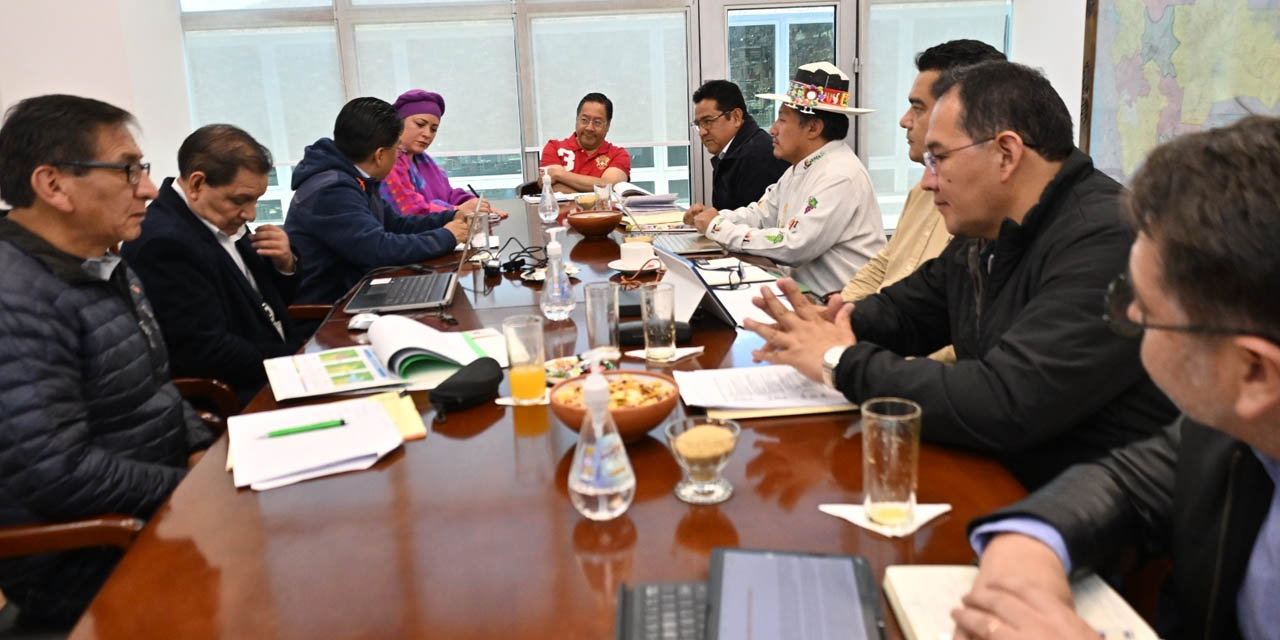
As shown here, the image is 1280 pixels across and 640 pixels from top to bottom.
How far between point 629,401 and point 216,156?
1589 millimetres

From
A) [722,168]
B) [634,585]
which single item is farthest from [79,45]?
[634,585]

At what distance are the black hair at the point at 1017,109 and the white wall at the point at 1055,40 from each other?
3.70 meters

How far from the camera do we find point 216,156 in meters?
2.32

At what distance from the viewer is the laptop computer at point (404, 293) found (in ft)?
7.57

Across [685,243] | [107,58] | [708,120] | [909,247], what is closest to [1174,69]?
[909,247]

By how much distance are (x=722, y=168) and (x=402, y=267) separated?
219 centimetres

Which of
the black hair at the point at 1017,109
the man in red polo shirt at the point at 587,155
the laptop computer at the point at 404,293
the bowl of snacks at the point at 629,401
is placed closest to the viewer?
the bowl of snacks at the point at 629,401

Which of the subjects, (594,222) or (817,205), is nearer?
(817,205)

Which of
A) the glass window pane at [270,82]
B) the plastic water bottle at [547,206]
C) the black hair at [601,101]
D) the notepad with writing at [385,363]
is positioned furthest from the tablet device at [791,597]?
the glass window pane at [270,82]

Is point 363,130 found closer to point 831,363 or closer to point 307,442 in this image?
point 307,442

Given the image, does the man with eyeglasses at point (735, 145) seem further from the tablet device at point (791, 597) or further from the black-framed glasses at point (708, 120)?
the tablet device at point (791, 597)

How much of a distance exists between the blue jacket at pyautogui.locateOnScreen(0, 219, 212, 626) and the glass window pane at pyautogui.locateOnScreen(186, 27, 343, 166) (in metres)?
4.68

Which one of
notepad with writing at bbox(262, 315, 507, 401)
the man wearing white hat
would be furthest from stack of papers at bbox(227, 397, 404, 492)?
the man wearing white hat

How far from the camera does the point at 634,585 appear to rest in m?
0.92
